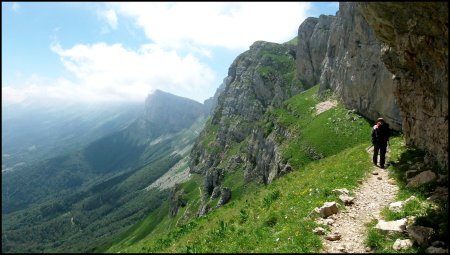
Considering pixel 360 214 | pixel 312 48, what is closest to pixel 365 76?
pixel 360 214

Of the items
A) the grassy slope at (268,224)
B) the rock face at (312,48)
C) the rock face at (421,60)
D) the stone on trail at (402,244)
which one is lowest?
the grassy slope at (268,224)

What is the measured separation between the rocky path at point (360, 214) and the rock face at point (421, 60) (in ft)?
13.9

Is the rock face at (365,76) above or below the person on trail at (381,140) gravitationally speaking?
above

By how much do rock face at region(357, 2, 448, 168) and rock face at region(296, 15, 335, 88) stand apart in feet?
458

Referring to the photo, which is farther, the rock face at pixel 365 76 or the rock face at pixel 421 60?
the rock face at pixel 365 76

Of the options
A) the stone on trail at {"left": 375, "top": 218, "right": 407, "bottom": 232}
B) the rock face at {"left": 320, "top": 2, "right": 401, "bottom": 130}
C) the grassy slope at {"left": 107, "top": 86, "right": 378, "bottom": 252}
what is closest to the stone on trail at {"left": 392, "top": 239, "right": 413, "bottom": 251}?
the stone on trail at {"left": 375, "top": 218, "right": 407, "bottom": 232}

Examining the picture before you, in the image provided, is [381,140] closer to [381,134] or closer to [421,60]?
[381,134]

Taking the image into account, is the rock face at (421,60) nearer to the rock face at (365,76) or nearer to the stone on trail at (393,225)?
the stone on trail at (393,225)

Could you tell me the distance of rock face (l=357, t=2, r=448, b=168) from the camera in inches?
813

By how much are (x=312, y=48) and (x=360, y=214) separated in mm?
159933

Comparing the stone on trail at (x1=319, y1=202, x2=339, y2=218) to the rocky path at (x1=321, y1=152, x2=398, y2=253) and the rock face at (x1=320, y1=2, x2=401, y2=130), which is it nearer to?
the rocky path at (x1=321, y1=152, x2=398, y2=253)

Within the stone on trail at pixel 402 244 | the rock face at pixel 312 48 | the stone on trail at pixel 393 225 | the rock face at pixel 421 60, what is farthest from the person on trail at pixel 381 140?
the rock face at pixel 312 48

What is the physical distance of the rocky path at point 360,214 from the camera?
17.8m

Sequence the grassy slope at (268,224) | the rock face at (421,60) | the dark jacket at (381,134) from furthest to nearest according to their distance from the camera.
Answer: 1. the dark jacket at (381,134)
2. the rock face at (421,60)
3. the grassy slope at (268,224)
